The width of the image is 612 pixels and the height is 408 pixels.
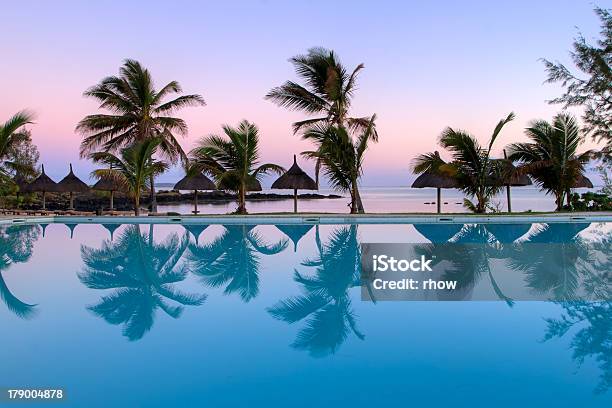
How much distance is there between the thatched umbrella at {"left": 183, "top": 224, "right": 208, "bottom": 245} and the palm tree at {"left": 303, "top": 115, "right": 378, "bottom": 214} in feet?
12.1

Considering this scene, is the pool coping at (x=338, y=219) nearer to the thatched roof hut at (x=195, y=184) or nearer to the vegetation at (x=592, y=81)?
the thatched roof hut at (x=195, y=184)

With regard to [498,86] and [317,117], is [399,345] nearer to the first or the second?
[317,117]

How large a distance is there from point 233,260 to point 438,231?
221 inches

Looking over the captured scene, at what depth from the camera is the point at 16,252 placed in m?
8.64

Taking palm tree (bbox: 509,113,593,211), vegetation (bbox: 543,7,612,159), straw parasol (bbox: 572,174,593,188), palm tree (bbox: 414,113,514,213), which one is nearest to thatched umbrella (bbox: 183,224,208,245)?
palm tree (bbox: 414,113,514,213)

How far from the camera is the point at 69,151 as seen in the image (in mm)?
21406

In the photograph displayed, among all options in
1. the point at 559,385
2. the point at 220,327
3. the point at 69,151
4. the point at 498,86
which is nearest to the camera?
the point at 559,385

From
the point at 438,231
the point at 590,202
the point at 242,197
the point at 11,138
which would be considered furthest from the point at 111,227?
the point at 590,202

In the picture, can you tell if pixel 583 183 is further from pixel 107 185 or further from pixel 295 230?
pixel 107 185

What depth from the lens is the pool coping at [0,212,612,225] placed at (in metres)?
12.7

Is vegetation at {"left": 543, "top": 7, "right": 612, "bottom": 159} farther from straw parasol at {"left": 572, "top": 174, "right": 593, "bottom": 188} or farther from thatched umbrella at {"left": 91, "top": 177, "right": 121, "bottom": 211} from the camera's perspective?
thatched umbrella at {"left": 91, "top": 177, "right": 121, "bottom": 211}

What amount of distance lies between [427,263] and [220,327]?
13.6 feet

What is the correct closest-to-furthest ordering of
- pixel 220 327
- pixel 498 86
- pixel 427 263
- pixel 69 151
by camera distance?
pixel 220 327
pixel 427 263
pixel 498 86
pixel 69 151

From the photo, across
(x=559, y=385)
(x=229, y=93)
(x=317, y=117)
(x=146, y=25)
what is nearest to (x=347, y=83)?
(x=317, y=117)
